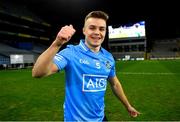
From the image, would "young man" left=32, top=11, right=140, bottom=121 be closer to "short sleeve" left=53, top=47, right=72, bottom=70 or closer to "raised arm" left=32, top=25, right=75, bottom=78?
"short sleeve" left=53, top=47, right=72, bottom=70

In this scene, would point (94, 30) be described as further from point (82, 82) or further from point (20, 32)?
point (20, 32)

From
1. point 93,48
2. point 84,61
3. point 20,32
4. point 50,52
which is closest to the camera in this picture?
point 50,52

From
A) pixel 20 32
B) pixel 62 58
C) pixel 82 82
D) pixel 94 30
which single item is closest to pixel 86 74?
pixel 82 82

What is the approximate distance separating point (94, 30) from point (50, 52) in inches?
27.8

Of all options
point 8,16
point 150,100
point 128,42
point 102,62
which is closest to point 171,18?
point 128,42

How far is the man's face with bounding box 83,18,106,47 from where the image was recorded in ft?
9.09

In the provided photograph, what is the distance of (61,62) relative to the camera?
2586 millimetres

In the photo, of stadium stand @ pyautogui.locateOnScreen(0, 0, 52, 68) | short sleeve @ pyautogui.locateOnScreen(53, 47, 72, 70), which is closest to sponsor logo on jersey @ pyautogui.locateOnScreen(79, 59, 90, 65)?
short sleeve @ pyautogui.locateOnScreen(53, 47, 72, 70)

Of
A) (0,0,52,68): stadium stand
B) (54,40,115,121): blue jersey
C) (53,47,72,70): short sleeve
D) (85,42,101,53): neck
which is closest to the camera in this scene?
(53,47,72,70): short sleeve

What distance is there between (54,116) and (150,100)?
3.67 meters

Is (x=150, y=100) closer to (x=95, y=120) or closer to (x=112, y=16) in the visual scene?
(x=95, y=120)

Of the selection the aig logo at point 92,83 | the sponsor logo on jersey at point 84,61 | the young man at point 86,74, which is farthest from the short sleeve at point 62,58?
the aig logo at point 92,83

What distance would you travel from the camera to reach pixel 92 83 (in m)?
2.75

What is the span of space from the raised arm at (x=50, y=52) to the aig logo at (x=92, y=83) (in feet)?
1.65
